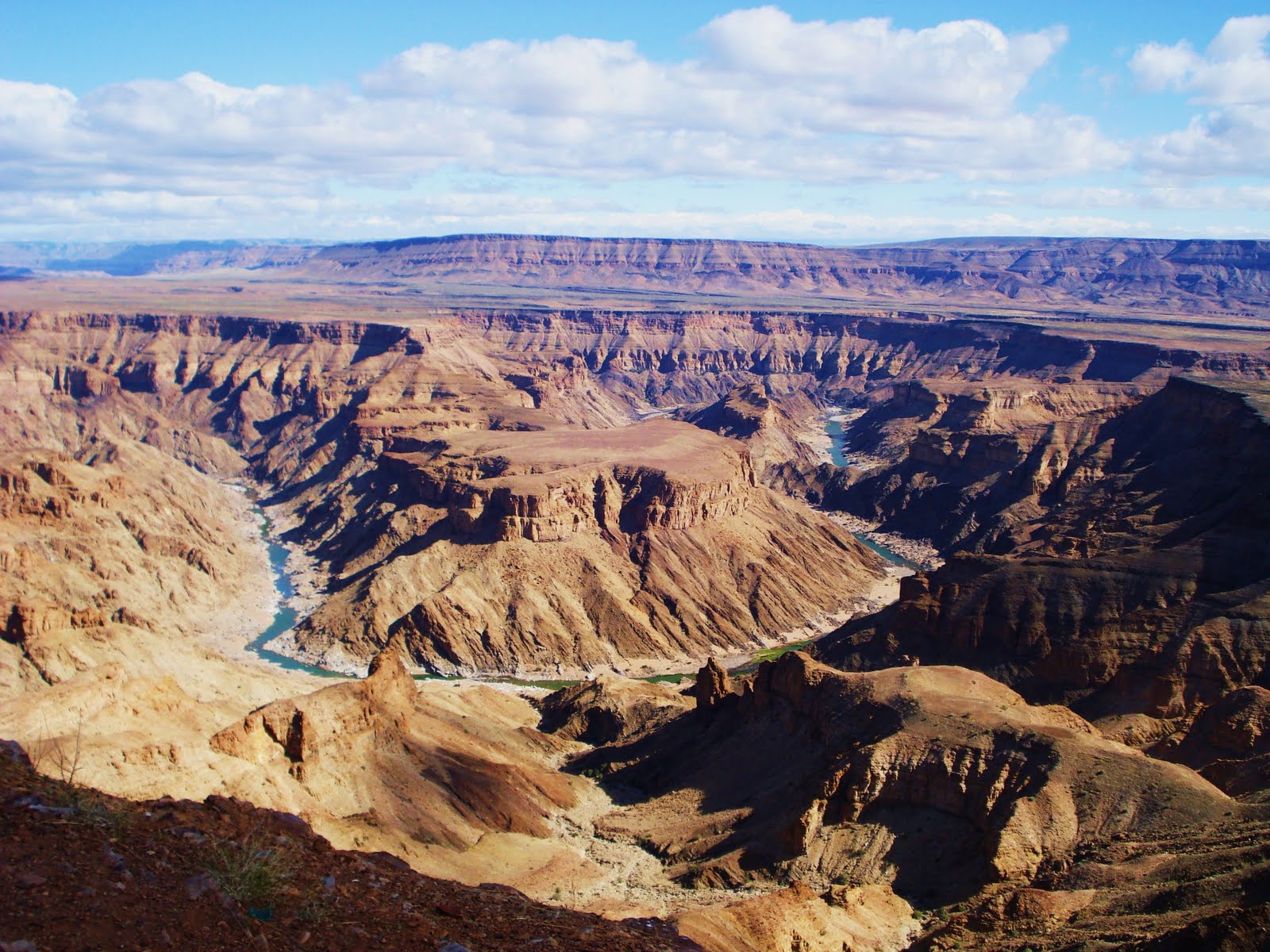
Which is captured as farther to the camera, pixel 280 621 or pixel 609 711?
pixel 280 621

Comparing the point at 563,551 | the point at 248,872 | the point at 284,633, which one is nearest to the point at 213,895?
the point at 248,872

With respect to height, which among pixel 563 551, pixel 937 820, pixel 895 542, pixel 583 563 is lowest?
pixel 895 542

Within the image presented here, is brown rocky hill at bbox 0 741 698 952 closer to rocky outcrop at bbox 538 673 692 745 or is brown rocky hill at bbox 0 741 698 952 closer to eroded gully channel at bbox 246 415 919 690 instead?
rocky outcrop at bbox 538 673 692 745

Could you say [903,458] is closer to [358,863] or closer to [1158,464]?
[1158,464]

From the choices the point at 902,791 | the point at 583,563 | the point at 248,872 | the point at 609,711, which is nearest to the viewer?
the point at 248,872

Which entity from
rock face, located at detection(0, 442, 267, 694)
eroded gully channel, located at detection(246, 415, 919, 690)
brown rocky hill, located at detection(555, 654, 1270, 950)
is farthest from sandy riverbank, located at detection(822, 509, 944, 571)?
rock face, located at detection(0, 442, 267, 694)

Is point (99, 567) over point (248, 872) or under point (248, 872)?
under

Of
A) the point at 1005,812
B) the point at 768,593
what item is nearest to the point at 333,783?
the point at 1005,812

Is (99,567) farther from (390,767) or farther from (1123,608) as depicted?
(1123,608)
